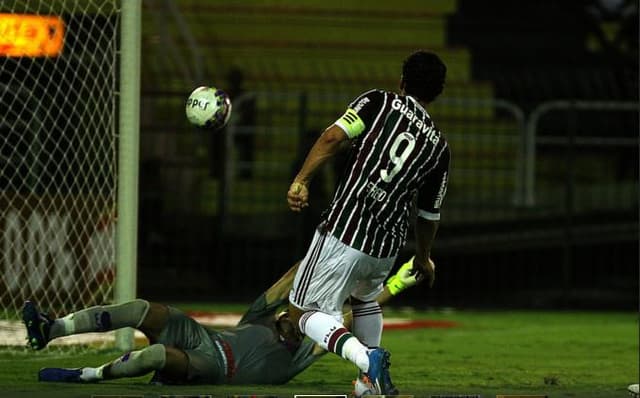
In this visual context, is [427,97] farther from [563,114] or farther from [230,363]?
[563,114]

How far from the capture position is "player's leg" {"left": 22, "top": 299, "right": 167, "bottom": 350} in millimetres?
7324

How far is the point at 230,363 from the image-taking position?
7.63 meters

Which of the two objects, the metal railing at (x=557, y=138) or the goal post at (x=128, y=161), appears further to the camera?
the metal railing at (x=557, y=138)

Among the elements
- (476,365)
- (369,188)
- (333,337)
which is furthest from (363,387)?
(476,365)

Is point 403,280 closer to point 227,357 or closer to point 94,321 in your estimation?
point 227,357

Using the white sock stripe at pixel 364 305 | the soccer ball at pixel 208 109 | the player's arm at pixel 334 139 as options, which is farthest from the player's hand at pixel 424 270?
the soccer ball at pixel 208 109

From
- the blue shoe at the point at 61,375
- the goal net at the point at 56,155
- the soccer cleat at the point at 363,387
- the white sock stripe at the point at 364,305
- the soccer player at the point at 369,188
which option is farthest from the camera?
the goal net at the point at 56,155

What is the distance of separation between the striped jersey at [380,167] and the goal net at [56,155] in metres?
3.41

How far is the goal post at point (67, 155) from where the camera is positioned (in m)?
10.1

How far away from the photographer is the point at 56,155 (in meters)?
12.5

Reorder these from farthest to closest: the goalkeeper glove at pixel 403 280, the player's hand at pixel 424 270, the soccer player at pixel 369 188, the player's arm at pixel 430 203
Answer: the goalkeeper glove at pixel 403 280 → the player's hand at pixel 424 270 → the player's arm at pixel 430 203 → the soccer player at pixel 369 188

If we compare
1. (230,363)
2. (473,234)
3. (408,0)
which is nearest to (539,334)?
(473,234)

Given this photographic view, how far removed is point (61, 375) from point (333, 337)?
5.22 ft

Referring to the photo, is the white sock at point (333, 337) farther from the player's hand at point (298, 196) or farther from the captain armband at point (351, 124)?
the captain armband at point (351, 124)
